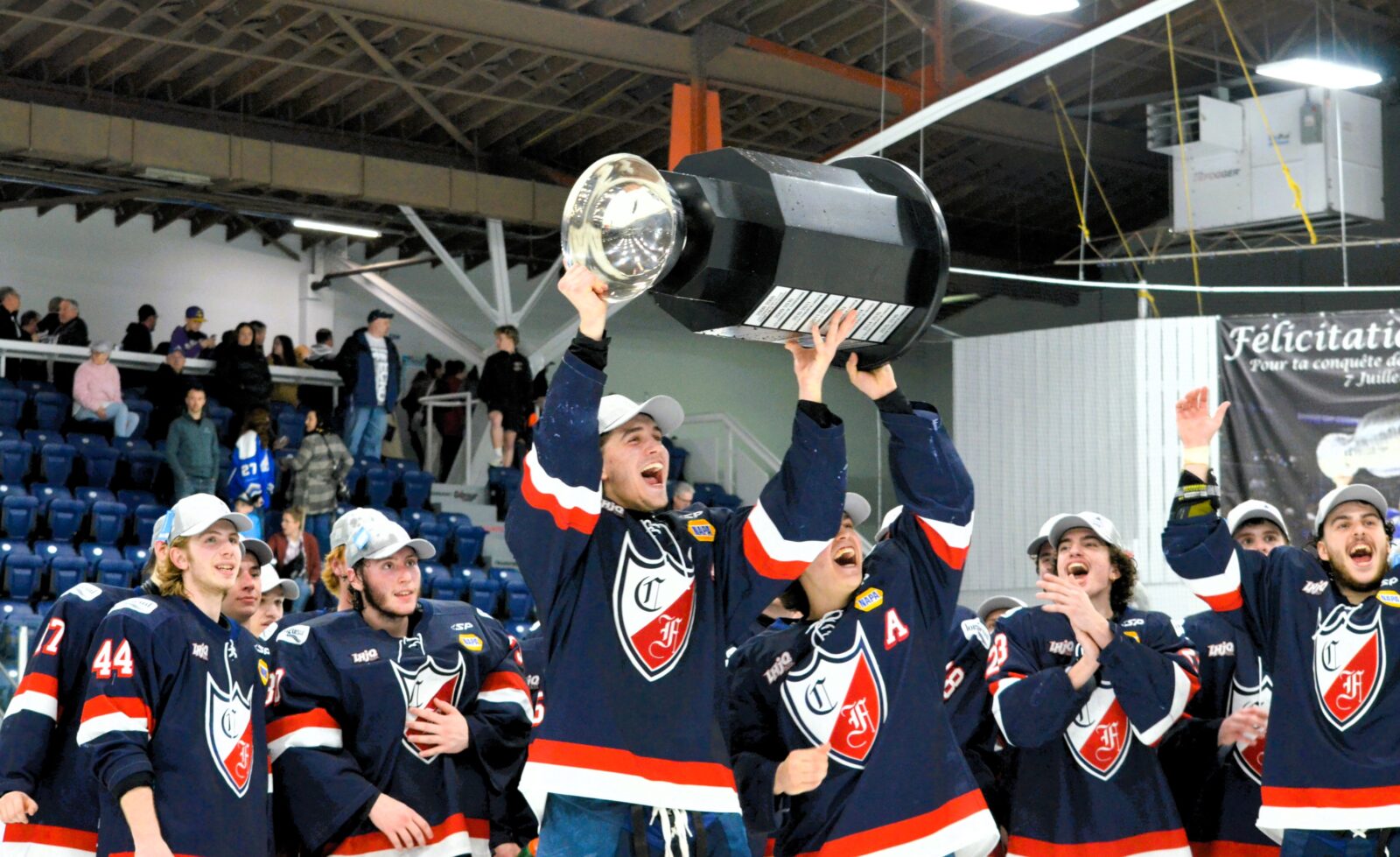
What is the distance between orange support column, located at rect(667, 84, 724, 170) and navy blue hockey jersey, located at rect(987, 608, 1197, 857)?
8102 millimetres

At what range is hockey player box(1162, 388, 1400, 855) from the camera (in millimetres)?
4684

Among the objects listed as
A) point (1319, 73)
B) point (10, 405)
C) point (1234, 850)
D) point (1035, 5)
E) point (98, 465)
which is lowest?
point (1234, 850)

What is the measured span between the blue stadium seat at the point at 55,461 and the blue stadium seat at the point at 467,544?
11.0 ft

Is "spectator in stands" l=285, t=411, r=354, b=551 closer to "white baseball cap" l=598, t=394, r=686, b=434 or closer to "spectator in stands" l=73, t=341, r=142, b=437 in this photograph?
"spectator in stands" l=73, t=341, r=142, b=437

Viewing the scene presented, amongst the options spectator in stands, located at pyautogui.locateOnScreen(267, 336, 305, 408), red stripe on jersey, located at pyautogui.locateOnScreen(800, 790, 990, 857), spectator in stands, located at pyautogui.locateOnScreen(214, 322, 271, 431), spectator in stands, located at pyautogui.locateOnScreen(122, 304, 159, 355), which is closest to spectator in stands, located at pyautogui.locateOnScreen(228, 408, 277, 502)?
spectator in stands, located at pyautogui.locateOnScreen(214, 322, 271, 431)

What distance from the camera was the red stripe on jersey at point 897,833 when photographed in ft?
12.9

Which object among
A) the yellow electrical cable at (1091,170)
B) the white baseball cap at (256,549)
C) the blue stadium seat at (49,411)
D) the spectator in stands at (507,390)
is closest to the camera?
the white baseball cap at (256,549)

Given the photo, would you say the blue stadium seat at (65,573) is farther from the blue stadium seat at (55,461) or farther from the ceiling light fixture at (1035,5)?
the ceiling light fixture at (1035,5)

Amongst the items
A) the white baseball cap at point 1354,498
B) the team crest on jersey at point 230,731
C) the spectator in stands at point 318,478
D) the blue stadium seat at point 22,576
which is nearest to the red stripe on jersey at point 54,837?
the team crest on jersey at point 230,731

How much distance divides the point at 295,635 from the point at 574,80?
11182 millimetres

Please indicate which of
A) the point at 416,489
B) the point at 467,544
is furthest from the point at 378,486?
the point at 467,544

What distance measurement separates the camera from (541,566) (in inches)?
139

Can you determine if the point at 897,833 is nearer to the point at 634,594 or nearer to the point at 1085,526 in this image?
the point at 634,594

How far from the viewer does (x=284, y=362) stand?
1703cm
